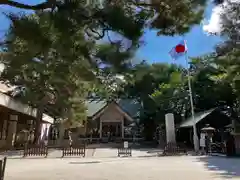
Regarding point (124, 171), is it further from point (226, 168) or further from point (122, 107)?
point (122, 107)

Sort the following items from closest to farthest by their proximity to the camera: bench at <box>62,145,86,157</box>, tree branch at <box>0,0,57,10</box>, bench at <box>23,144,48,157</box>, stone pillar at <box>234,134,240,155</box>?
tree branch at <box>0,0,57,10</box> < stone pillar at <box>234,134,240,155</box> < bench at <box>23,144,48,157</box> < bench at <box>62,145,86,157</box>

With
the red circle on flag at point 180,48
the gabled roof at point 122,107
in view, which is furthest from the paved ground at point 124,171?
the gabled roof at point 122,107

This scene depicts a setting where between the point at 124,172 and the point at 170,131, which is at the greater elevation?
the point at 170,131

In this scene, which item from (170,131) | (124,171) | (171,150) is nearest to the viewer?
(124,171)

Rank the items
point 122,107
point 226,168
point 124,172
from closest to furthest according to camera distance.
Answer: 1. point 124,172
2. point 226,168
3. point 122,107

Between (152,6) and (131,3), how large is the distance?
0.43 m

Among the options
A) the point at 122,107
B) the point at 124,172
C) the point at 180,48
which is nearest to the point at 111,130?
the point at 122,107

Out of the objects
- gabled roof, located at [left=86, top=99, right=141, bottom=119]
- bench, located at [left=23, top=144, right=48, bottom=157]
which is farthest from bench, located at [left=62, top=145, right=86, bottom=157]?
gabled roof, located at [left=86, top=99, right=141, bottom=119]

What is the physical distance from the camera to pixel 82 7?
4.30 meters

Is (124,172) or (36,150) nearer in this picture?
(124,172)

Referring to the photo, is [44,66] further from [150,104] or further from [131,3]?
[150,104]

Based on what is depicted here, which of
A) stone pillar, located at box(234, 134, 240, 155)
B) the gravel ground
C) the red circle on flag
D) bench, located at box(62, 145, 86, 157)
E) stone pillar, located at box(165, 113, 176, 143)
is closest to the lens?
the gravel ground

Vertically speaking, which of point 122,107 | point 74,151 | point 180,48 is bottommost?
point 74,151

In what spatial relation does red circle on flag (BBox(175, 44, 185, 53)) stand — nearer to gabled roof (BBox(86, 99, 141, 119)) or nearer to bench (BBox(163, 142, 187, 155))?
bench (BBox(163, 142, 187, 155))
